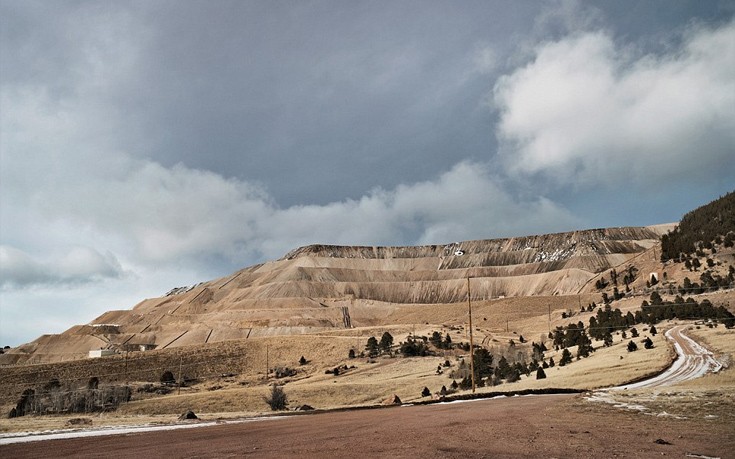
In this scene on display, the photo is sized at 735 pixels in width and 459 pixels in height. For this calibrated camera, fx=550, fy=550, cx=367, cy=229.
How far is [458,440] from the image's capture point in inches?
527

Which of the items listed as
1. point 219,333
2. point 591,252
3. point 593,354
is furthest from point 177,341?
point 591,252

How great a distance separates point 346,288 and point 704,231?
96462 mm

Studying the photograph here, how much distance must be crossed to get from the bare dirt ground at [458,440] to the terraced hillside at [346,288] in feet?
318

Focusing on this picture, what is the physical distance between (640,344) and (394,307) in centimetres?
10415

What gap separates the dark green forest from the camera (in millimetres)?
88688

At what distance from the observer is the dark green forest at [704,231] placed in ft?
291

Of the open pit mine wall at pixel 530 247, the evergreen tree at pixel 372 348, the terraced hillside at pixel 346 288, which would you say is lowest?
the evergreen tree at pixel 372 348

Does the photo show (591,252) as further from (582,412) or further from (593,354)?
(582,412)

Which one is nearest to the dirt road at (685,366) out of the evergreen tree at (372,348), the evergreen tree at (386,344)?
the evergreen tree at (386,344)

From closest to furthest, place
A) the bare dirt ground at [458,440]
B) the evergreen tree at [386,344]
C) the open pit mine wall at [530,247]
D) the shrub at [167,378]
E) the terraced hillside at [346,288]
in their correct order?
the bare dirt ground at [458,440], the shrub at [167,378], the evergreen tree at [386,344], the terraced hillside at [346,288], the open pit mine wall at [530,247]

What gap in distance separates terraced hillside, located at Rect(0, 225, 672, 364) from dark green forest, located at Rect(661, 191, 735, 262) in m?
22.1

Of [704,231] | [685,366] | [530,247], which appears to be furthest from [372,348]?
[530,247]

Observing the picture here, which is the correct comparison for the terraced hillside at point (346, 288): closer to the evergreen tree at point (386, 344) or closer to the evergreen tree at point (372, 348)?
the evergreen tree at point (372, 348)

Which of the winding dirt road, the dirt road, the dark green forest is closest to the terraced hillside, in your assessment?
the dark green forest
